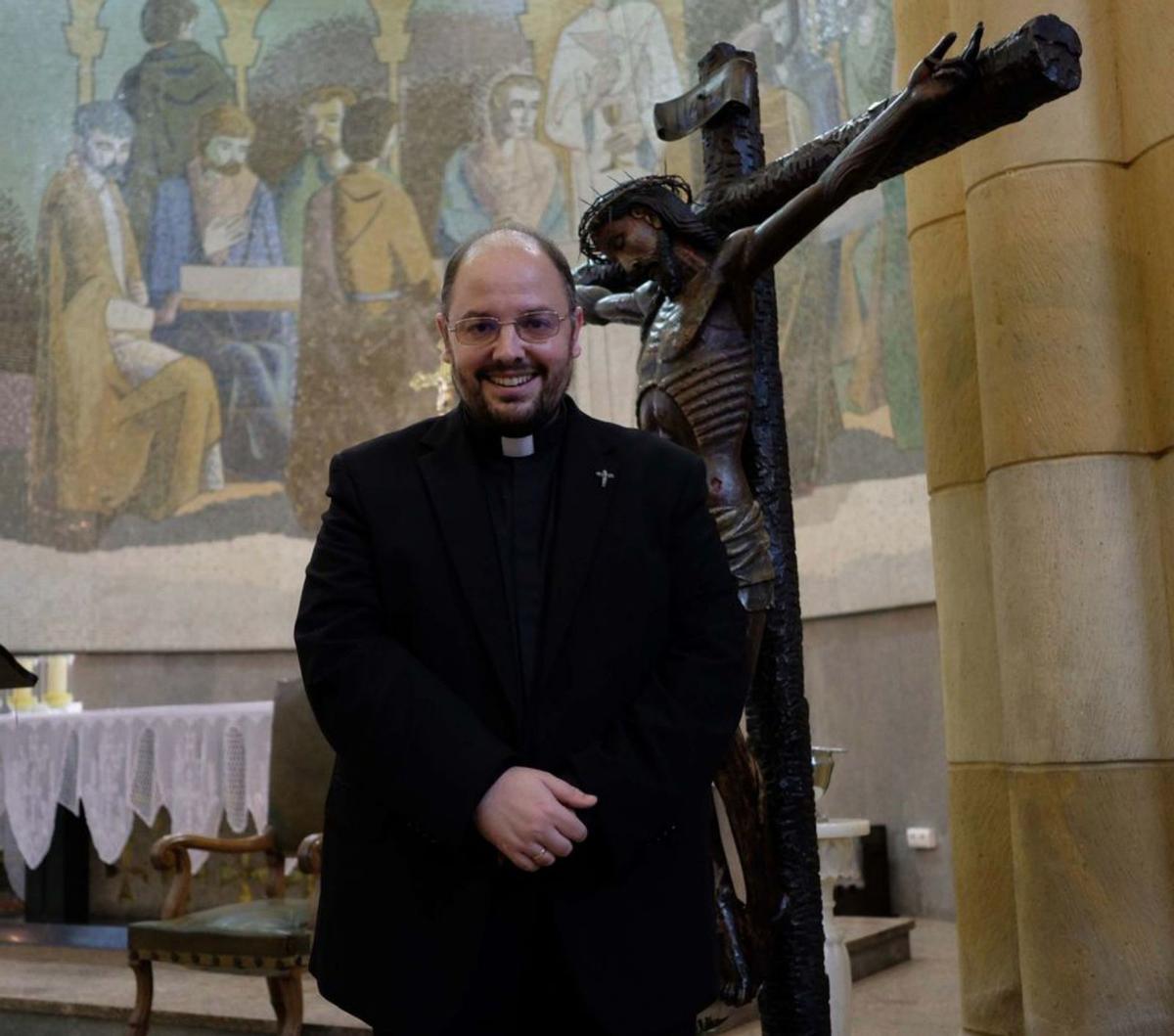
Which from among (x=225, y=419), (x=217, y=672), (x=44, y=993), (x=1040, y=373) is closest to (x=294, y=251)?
(x=225, y=419)

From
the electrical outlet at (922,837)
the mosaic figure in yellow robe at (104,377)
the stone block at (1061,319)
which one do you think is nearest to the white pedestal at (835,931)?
the stone block at (1061,319)

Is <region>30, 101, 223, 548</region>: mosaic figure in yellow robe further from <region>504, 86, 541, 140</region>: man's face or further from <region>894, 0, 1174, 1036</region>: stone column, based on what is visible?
<region>894, 0, 1174, 1036</region>: stone column

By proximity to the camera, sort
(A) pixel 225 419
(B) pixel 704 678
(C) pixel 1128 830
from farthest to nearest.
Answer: (A) pixel 225 419 < (C) pixel 1128 830 < (B) pixel 704 678

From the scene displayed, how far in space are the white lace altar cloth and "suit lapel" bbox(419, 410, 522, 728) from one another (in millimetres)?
3361

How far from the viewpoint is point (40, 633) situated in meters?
8.24

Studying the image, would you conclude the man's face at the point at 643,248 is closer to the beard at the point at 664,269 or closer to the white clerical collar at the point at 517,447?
the beard at the point at 664,269

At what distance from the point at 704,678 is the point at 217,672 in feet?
24.1

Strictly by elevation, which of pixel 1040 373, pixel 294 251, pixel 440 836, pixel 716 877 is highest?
pixel 294 251

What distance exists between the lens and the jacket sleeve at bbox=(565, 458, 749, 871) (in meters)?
1.49

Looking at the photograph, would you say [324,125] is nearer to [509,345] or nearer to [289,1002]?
[289,1002]

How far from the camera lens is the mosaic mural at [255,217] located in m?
8.54

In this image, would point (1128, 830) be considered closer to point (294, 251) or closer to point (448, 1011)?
point (448, 1011)

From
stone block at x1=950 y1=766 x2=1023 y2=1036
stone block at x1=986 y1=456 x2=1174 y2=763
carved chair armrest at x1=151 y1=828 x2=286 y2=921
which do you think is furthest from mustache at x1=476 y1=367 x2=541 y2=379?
carved chair armrest at x1=151 y1=828 x2=286 y2=921

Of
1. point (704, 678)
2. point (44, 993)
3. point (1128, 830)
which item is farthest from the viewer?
point (44, 993)
